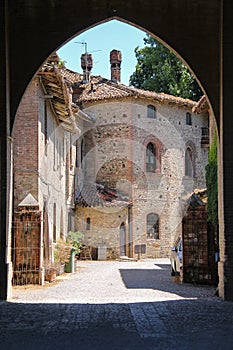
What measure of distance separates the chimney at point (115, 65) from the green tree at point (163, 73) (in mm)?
4048

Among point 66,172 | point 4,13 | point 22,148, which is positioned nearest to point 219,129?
point 4,13

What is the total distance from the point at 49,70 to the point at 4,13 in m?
5.43

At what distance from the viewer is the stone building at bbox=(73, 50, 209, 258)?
2967 centimetres

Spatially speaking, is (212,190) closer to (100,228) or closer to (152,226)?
(100,228)

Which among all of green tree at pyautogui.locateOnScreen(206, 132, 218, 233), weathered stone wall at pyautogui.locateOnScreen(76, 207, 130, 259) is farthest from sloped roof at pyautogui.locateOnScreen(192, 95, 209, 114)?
weathered stone wall at pyautogui.locateOnScreen(76, 207, 130, 259)

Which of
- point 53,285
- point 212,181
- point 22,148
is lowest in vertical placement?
point 53,285

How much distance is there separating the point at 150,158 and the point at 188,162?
3.08m

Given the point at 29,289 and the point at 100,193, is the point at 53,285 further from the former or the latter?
the point at 100,193

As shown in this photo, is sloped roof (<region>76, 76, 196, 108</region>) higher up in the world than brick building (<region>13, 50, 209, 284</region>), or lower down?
higher up

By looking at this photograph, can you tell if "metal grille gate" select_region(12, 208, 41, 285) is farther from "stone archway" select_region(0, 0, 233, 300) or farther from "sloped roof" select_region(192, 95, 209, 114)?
"sloped roof" select_region(192, 95, 209, 114)

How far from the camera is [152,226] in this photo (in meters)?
31.5

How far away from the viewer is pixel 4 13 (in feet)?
32.6

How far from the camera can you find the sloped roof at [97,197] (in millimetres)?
29250

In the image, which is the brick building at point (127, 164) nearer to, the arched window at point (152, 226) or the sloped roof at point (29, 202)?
the arched window at point (152, 226)
